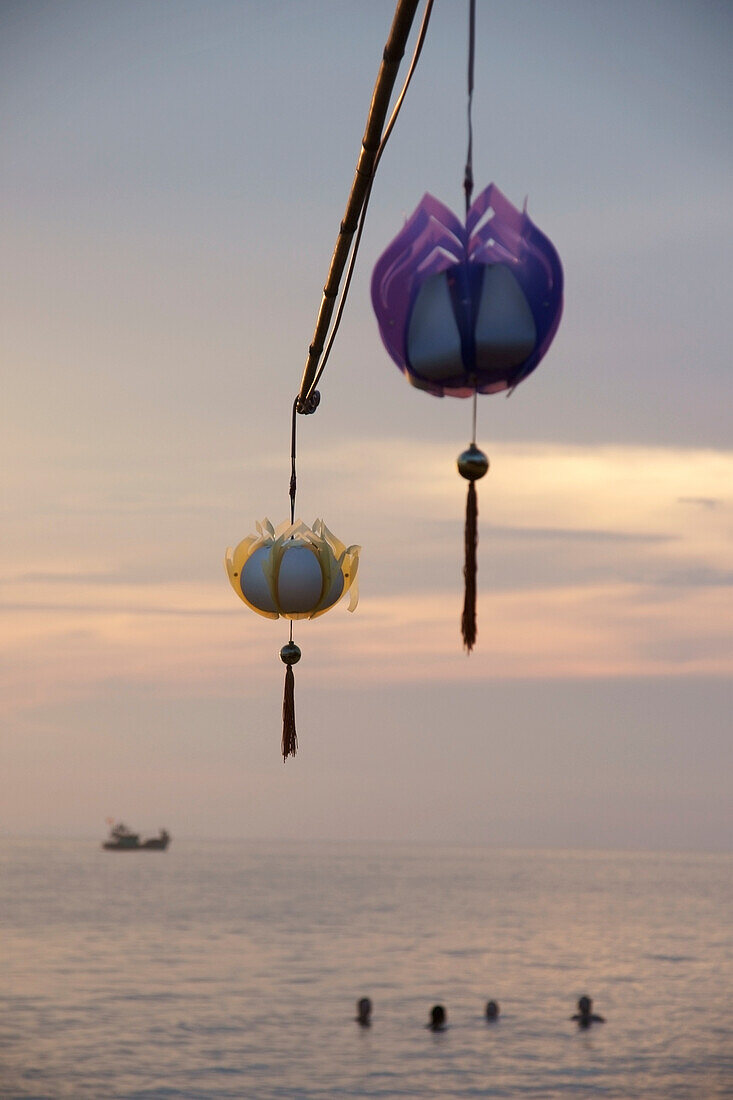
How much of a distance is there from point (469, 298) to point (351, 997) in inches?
2328

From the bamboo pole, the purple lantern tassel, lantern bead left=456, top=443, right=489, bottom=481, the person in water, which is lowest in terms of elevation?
lantern bead left=456, top=443, right=489, bottom=481

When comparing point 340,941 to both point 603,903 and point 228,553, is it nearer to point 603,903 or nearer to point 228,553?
point 603,903

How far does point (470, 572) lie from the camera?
4633mm

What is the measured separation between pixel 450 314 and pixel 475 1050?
44655 mm

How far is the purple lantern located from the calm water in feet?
118

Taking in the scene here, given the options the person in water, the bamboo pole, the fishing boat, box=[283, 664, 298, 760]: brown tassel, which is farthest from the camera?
the fishing boat

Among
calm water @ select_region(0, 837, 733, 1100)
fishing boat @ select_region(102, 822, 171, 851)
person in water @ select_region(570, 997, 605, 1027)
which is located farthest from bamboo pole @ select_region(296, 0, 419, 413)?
fishing boat @ select_region(102, 822, 171, 851)

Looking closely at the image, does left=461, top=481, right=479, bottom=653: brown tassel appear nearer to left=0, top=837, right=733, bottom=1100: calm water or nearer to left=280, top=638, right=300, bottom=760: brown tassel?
left=280, top=638, right=300, bottom=760: brown tassel

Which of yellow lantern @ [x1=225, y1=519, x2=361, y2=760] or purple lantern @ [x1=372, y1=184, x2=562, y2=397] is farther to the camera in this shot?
yellow lantern @ [x1=225, y1=519, x2=361, y2=760]

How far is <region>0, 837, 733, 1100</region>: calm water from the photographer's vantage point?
41156 millimetres

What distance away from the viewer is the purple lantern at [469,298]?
4.71 metres

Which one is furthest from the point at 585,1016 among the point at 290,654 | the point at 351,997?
the point at 290,654

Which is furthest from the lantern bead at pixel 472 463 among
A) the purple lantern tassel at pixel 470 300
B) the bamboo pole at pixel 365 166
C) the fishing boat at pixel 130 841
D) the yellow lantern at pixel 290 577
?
the fishing boat at pixel 130 841

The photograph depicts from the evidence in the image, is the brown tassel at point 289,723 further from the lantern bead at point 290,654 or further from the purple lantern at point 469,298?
the purple lantern at point 469,298
